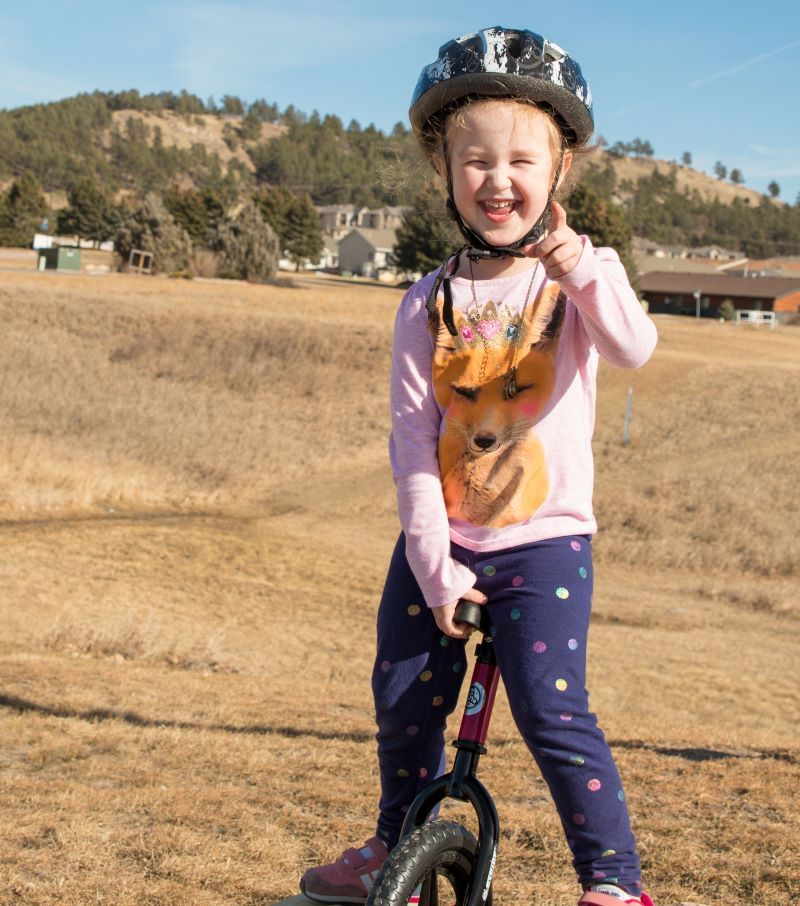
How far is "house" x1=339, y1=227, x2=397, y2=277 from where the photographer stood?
108250mm

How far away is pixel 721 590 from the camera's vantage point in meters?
18.0

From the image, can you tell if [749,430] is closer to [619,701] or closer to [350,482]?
[350,482]

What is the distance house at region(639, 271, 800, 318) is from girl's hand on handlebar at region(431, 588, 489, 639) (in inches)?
3242

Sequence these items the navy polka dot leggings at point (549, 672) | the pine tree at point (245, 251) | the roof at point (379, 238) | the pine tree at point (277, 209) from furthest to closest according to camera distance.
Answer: the roof at point (379, 238), the pine tree at point (277, 209), the pine tree at point (245, 251), the navy polka dot leggings at point (549, 672)

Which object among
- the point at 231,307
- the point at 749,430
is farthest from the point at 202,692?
the point at 231,307

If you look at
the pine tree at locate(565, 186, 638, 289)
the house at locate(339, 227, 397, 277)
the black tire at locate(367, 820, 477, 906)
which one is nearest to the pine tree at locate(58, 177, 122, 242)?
the house at locate(339, 227, 397, 277)

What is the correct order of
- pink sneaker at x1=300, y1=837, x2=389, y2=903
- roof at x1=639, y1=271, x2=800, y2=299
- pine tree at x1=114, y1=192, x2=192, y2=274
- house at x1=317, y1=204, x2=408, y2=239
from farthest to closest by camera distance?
1. house at x1=317, y1=204, x2=408, y2=239
2. roof at x1=639, y1=271, x2=800, y2=299
3. pine tree at x1=114, y1=192, x2=192, y2=274
4. pink sneaker at x1=300, y1=837, x2=389, y2=903

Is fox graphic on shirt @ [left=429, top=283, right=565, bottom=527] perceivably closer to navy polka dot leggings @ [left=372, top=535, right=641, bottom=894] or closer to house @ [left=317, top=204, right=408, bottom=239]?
navy polka dot leggings @ [left=372, top=535, right=641, bottom=894]

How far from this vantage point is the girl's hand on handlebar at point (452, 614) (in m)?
2.42

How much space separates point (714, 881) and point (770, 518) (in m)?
19.5

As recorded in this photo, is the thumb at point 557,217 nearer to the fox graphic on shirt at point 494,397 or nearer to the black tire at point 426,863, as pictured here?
the fox graphic on shirt at point 494,397

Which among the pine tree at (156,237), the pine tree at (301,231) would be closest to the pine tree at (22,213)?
the pine tree at (301,231)

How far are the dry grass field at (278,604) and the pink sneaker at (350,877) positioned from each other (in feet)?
2.10

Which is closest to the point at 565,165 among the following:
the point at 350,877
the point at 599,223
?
the point at 350,877
